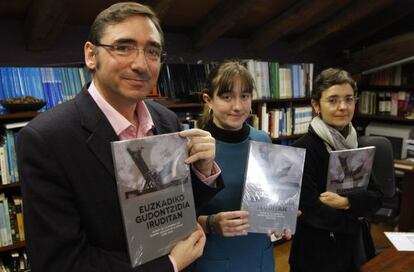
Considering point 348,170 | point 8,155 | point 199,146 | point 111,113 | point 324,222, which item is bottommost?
point 324,222

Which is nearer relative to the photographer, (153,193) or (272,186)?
(153,193)

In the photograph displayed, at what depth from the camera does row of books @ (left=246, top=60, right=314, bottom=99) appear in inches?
120

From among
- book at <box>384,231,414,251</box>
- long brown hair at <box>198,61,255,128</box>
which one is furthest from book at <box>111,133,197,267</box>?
book at <box>384,231,414,251</box>

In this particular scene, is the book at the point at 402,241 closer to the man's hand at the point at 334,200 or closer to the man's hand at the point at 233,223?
the man's hand at the point at 334,200

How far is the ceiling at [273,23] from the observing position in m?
2.10

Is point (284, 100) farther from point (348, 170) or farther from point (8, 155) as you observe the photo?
point (8, 155)

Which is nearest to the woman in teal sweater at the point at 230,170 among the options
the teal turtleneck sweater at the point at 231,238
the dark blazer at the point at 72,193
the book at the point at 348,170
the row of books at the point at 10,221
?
the teal turtleneck sweater at the point at 231,238

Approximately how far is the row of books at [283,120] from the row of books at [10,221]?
2012 millimetres

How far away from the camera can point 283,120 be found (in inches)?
129

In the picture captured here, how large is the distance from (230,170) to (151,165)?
551 millimetres

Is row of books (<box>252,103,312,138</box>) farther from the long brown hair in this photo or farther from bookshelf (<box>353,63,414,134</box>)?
the long brown hair

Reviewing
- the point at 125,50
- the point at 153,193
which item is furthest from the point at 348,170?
the point at 125,50

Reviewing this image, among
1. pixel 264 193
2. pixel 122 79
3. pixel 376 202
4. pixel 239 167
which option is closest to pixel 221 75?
pixel 239 167

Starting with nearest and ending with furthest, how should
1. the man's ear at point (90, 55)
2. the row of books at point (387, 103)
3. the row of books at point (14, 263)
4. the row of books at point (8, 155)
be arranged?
the man's ear at point (90, 55) → the row of books at point (8, 155) → the row of books at point (14, 263) → the row of books at point (387, 103)
